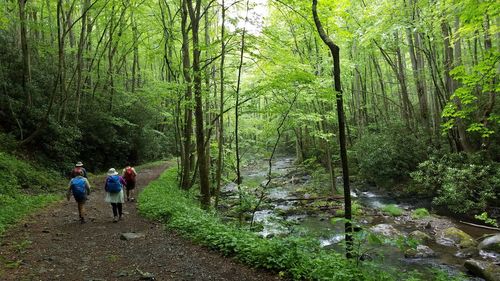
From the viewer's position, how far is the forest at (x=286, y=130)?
763 centimetres

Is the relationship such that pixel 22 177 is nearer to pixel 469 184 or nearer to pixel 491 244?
pixel 491 244

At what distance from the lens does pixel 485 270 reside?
7.95 m

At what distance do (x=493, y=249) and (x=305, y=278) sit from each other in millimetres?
7839

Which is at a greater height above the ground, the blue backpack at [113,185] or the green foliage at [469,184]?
the blue backpack at [113,185]

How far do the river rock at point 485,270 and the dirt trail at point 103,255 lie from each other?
18.9 feet

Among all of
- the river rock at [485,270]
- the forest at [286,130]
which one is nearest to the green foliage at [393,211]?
the forest at [286,130]

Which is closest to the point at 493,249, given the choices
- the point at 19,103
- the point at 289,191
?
the point at 289,191

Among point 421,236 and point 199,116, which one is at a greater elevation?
point 199,116

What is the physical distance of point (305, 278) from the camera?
5.33 meters

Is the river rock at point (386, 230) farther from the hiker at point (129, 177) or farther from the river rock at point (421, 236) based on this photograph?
the hiker at point (129, 177)

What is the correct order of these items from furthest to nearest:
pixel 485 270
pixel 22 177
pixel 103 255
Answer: pixel 22 177
pixel 485 270
pixel 103 255

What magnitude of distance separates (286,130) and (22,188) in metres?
12.6

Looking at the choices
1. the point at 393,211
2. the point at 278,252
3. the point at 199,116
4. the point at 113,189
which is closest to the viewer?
the point at 278,252

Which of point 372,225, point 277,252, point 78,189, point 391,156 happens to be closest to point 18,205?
point 78,189
